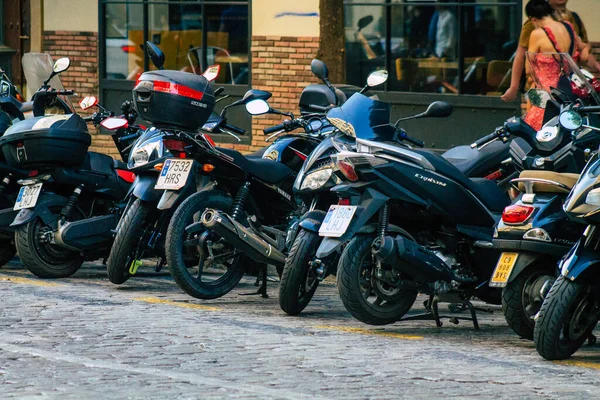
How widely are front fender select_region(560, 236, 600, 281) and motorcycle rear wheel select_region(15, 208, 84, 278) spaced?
452 cm

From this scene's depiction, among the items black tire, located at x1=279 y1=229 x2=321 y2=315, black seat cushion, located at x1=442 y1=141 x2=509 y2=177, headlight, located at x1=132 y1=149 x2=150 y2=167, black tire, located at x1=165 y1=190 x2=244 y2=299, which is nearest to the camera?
black tire, located at x1=279 y1=229 x2=321 y2=315

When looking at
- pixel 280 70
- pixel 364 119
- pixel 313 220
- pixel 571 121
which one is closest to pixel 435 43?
pixel 280 70

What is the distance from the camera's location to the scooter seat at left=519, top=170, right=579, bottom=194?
790 cm

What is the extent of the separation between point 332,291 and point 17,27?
1148 cm

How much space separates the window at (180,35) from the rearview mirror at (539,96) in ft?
30.3

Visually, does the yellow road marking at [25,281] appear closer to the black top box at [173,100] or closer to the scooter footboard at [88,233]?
the scooter footboard at [88,233]

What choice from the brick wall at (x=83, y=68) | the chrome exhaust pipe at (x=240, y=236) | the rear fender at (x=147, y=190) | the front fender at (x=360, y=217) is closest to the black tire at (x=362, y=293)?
the front fender at (x=360, y=217)

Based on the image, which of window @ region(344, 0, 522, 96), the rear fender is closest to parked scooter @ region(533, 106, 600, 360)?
the rear fender

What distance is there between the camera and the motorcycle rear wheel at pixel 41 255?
34.4ft

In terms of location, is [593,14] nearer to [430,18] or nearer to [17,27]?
[430,18]

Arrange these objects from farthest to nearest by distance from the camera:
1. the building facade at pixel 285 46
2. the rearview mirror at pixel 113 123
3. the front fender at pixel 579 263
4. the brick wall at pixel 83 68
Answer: the brick wall at pixel 83 68 → the building facade at pixel 285 46 → the rearview mirror at pixel 113 123 → the front fender at pixel 579 263

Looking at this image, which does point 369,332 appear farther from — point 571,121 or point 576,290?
point 571,121

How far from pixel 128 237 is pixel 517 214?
2993 mm

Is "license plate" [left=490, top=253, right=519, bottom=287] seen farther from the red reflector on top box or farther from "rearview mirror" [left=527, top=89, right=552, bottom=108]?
the red reflector on top box
